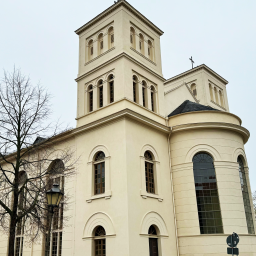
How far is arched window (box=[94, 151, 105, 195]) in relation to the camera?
18156 millimetres

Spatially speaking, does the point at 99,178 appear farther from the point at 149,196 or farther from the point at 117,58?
the point at 117,58

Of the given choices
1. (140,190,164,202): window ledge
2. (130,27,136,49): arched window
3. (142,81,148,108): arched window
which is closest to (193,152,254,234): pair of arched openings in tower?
(140,190,164,202): window ledge

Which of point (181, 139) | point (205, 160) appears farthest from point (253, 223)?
point (181, 139)

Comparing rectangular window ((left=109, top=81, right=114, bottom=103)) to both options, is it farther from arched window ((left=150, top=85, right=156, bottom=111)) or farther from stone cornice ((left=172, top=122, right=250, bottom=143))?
stone cornice ((left=172, top=122, right=250, bottom=143))

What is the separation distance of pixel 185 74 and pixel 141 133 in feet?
42.6

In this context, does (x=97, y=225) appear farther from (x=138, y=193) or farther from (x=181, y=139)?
(x=181, y=139)

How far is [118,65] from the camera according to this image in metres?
20.0

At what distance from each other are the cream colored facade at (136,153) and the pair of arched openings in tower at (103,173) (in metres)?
0.30

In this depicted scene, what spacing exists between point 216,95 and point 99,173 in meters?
16.3

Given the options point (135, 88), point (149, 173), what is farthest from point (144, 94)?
point (149, 173)

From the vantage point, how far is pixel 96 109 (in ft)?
66.6

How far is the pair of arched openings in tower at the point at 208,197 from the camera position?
1822 centimetres

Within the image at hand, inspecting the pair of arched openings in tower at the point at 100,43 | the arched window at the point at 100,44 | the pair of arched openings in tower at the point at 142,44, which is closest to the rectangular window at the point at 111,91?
the pair of arched openings in tower at the point at 100,43

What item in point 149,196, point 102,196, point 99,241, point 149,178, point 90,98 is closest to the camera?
point 99,241
